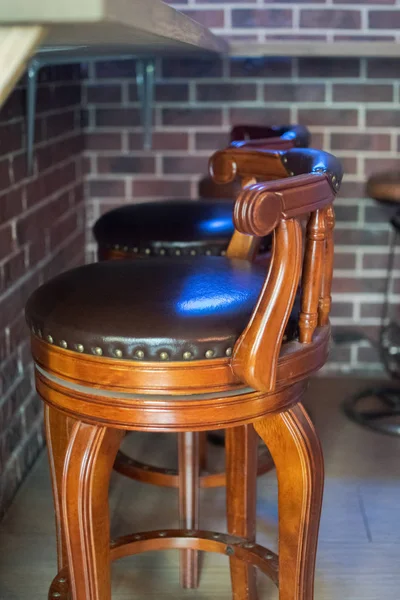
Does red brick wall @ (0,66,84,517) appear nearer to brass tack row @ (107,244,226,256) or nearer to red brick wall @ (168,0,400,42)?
brass tack row @ (107,244,226,256)

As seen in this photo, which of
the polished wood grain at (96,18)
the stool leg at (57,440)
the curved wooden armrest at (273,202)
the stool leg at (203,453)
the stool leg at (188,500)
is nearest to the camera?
the polished wood grain at (96,18)

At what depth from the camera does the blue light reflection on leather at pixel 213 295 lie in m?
1.08

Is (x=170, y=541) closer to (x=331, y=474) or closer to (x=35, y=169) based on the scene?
(x=331, y=474)

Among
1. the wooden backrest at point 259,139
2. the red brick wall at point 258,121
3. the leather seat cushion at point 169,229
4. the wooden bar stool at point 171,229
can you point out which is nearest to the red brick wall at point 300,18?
the red brick wall at point 258,121

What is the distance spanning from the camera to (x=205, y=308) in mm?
1087

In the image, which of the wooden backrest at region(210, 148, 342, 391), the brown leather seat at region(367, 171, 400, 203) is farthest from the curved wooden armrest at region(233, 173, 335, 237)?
the brown leather seat at region(367, 171, 400, 203)

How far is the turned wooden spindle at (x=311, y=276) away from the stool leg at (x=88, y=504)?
0.31 metres

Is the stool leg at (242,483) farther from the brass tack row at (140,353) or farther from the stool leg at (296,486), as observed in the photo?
the brass tack row at (140,353)

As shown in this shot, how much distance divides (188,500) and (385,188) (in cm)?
111

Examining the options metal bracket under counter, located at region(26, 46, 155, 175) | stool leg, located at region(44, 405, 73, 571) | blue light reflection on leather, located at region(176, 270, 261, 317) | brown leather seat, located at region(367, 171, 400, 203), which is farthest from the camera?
brown leather seat, located at region(367, 171, 400, 203)

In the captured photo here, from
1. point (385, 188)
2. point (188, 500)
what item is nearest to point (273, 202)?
point (188, 500)

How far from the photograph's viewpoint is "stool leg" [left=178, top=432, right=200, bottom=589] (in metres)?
1.65

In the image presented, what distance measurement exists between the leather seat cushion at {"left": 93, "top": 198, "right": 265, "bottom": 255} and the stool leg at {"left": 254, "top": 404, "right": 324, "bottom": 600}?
60 cm

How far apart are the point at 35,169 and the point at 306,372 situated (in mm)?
1254
